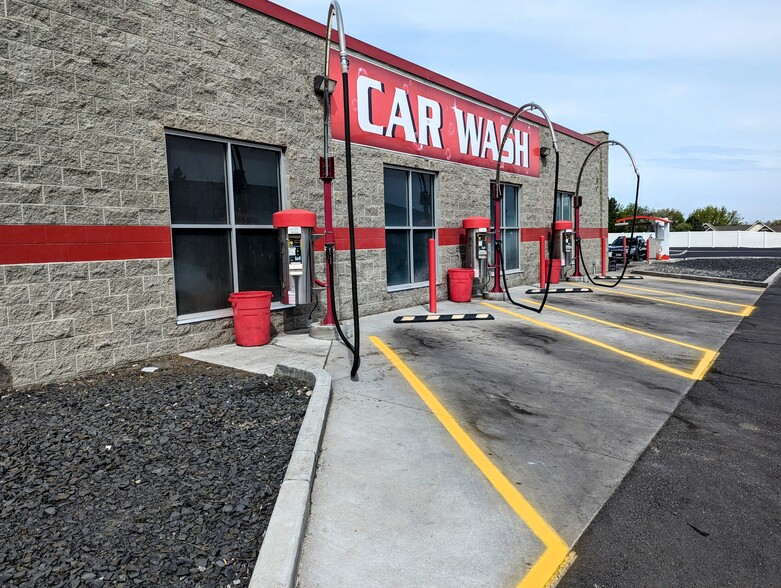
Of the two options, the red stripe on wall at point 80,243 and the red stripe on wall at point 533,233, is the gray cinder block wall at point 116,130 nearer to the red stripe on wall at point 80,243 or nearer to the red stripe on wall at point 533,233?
the red stripe on wall at point 80,243

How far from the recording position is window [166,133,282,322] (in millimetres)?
7742

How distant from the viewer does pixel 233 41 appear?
323 inches

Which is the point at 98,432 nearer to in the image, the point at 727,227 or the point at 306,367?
the point at 306,367

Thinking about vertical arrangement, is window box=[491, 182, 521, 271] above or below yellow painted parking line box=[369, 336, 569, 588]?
above

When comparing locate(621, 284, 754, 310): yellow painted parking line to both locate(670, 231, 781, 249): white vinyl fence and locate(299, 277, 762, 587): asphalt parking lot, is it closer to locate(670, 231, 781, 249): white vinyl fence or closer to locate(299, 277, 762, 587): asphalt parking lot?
locate(299, 277, 762, 587): asphalt parking lot

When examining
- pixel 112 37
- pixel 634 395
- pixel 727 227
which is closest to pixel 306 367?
pixel 634 395

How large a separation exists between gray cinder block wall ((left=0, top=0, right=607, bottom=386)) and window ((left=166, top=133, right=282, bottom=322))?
263 millimetres

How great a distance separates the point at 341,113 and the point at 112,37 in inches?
170

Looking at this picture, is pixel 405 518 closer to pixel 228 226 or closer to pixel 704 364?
pixel 704 364

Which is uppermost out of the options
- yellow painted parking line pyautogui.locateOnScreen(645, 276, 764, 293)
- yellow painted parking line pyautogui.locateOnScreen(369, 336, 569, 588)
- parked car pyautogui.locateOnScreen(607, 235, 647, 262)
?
parked car pyautogui.locateOnScreen(607, 235, 647, 262)

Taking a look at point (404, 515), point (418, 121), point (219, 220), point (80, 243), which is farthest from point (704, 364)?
point (80, 243)

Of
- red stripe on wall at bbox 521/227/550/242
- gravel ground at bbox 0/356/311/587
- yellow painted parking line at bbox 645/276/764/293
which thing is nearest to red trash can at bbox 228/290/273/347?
gravel ground at bbox 0/356/311/587

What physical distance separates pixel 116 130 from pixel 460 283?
8.32 meters

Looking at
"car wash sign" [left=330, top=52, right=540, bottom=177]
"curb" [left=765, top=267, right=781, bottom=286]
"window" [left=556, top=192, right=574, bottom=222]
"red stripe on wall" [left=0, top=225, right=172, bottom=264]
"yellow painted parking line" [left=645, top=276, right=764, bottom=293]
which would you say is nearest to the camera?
"red stripe on wall" [left=0, top=225, right=172, bottom=264]
